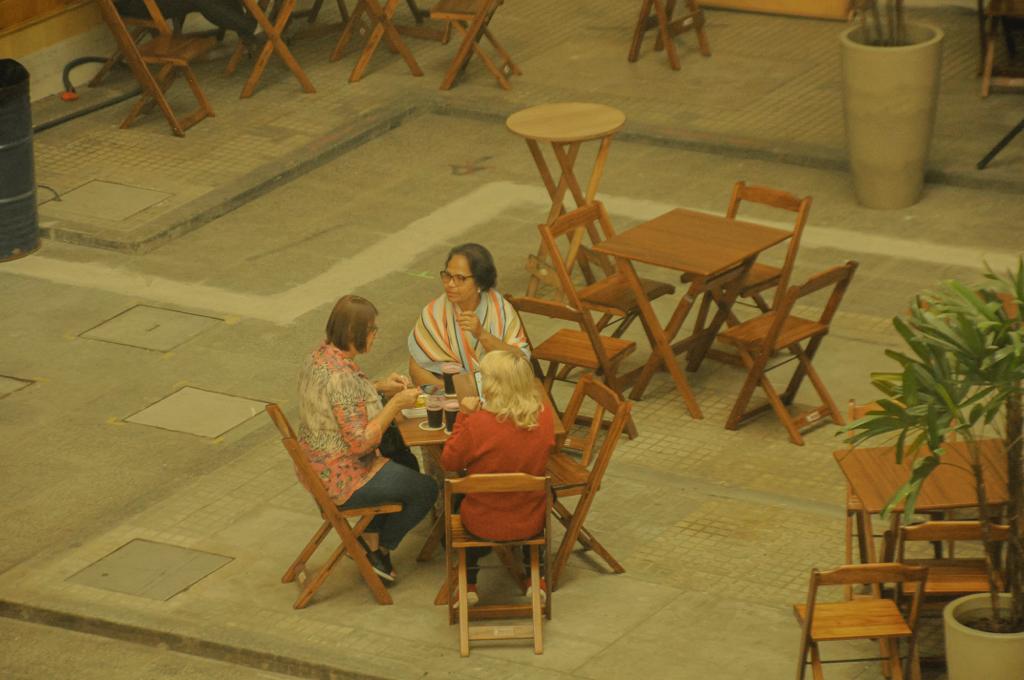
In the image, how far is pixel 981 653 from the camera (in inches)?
289

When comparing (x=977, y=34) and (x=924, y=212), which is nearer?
(x=924, y=212)

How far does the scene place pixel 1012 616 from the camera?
295 inches

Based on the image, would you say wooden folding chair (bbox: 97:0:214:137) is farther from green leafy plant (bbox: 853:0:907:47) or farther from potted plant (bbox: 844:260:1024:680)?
potted plant (bbox: 844:260:1024:680)

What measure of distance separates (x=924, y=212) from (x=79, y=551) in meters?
6.59

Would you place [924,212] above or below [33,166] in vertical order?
below

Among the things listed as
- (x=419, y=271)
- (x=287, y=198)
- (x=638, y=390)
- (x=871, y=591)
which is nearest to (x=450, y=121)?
(x=287, y=198)

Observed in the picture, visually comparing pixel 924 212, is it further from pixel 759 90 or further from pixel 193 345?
pixel 193 345

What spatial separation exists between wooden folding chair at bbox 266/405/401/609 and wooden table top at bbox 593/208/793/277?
2478mm

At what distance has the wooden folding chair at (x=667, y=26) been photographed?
16344 millimetres

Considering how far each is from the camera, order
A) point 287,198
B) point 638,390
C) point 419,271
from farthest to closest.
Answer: point 287,198 → point 419,271 → point 638,390

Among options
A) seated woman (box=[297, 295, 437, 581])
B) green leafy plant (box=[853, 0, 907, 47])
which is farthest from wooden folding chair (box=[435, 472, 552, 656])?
green leafy plant (box=[853, 0, 907, 47])

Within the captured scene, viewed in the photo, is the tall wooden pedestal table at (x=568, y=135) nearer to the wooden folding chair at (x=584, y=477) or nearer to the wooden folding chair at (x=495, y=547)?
the wooden folding chair at (x=584, y=477)

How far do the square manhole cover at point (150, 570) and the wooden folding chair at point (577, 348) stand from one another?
6.65 feet

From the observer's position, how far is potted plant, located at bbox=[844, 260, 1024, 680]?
7.19 meters
